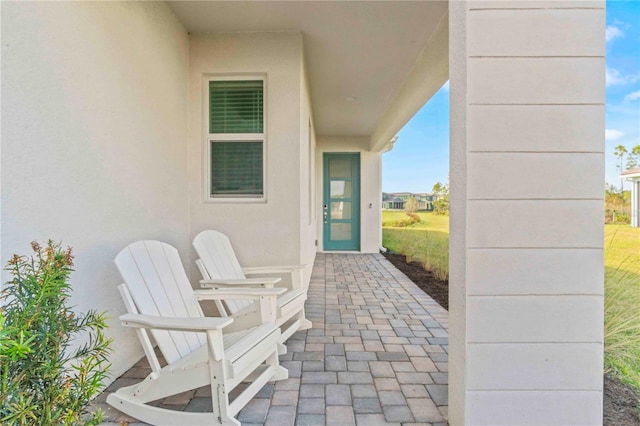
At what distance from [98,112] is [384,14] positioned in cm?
244

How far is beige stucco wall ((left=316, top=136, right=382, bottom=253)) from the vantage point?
8.05 metres

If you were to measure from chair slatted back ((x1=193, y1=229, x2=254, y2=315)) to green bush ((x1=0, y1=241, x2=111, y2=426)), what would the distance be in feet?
4.91

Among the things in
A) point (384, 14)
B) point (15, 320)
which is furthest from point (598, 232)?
point (384, 14)

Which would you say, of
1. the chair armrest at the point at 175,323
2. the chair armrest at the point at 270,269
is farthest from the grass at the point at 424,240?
the chair armrest at the point at 175,323

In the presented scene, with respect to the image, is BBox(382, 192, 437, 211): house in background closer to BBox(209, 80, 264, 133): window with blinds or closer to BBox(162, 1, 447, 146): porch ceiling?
BBox(162, 1, 447, 146): porch ceiling

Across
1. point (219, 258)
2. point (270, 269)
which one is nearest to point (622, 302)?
point (270, 269)

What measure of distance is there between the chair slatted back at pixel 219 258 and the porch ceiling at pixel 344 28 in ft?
6.31

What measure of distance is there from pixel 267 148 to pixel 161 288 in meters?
1.70

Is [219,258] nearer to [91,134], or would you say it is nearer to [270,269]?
[270,269]

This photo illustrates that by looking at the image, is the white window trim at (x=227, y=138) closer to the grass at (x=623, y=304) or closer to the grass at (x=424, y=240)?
the grass at (x=623, y=304)

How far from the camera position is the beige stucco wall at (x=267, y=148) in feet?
10.7

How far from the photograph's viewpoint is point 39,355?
3.54 feet

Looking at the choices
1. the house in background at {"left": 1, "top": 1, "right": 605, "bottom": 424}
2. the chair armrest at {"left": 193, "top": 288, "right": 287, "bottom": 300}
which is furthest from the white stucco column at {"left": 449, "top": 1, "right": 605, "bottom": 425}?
the chair armrest at {"left": 193, "top": 288, "right": 287, "bottom": 300}

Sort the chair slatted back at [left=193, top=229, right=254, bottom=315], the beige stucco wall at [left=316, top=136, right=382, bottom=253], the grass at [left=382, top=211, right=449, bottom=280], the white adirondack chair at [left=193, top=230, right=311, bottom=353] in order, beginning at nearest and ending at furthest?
the white adirondack chair at [left=193, top=230, right=311, bottom=353], the chair slatted back at [left=193, top=229, right=254, bottom=315], the grass at [left=382, top=211, right=449, bottom=280], the beige stucco wall at [left=316, top=136, right=382, bottom=253]
